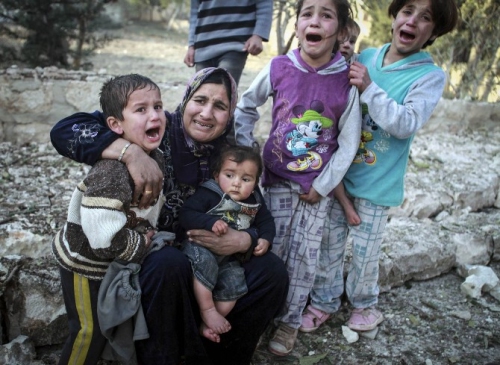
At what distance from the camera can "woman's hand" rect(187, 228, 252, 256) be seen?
194 centimetres

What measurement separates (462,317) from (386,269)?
524 mm

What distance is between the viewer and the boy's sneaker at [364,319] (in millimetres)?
2533

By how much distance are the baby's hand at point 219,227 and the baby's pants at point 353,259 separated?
81 centimetres

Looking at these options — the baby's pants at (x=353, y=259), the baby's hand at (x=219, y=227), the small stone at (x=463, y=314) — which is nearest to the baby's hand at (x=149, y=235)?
the baby's hand at (x=219, y=227)

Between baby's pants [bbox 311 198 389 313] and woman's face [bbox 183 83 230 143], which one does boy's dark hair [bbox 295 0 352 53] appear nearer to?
woman's face [bbox 183 83 230 143]

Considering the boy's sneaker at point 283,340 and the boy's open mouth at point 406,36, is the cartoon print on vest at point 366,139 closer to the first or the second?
the boy's open mouth at point 406,36

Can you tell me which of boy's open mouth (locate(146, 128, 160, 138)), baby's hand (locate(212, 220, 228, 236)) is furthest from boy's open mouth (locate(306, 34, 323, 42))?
baby's hand (locate(212, 220, 228, 236))

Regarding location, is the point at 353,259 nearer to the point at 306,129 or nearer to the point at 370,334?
the point at 370,334

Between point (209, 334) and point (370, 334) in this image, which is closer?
point (209, 334)

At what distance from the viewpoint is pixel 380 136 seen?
2260 mm

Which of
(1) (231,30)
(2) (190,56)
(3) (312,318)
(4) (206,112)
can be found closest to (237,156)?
(4) (206,112)

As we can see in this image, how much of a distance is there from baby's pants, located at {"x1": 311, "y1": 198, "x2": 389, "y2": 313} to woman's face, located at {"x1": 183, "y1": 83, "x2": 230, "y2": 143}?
2.79 ft

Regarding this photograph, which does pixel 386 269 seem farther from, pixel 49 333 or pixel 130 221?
pixel 49 333

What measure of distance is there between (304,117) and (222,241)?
28.4 inches
